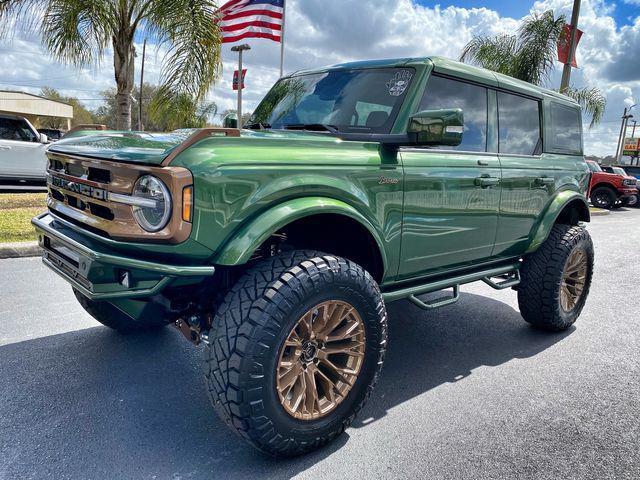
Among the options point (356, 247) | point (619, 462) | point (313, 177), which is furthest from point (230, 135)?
point (619, 462)

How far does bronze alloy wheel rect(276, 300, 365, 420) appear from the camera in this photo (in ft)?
7.43

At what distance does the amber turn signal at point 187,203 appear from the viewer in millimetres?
1989

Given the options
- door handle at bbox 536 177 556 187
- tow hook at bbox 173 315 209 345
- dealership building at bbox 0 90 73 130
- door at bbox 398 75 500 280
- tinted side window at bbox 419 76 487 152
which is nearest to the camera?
tow hook at bbox 173 315 209 345

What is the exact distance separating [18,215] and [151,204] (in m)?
6.41

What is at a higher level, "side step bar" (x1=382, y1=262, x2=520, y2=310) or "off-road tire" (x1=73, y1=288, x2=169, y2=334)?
"side step bar" (x1=382, y1=262, x2=520, y2=310)

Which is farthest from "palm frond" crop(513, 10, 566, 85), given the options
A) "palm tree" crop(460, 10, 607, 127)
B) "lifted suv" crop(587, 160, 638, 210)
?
"lifted suv" crop(587, 160, 638, 210)

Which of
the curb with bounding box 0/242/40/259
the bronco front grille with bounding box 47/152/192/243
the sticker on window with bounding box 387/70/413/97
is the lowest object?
the curb with bounding box 0/242/40/259

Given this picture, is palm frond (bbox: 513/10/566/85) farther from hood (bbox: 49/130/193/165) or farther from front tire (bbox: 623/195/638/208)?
hood (bbox: 49/130/193/165)

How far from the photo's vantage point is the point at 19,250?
5641 millimetres

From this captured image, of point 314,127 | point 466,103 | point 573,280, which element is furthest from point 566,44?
point 314,127

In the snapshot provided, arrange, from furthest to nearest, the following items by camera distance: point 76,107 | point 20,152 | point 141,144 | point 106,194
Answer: point 76,107
point 20,152
point 141,144
point 106,194

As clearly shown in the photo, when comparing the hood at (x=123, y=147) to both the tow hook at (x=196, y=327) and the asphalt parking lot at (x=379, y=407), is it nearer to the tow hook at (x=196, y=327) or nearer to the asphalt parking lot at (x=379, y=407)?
the tow hook at (x=196, y=327)

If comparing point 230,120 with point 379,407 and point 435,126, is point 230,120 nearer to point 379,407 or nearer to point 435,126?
point 435,126

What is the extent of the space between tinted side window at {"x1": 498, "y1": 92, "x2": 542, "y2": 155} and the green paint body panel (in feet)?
0.27
